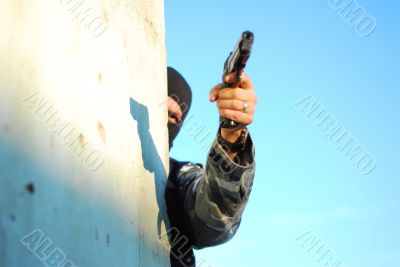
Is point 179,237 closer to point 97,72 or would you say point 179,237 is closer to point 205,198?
point 205,198

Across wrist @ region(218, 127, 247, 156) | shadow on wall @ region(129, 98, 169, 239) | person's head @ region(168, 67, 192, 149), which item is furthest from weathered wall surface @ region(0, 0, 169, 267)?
person's head @ region(168, 67, 192, 149)

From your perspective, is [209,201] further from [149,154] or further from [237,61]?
[237,61]

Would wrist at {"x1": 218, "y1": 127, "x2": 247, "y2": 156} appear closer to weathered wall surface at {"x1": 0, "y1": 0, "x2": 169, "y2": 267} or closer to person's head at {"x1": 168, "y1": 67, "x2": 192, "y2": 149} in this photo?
weathered wall surface at {"x1": 0, "y1": 0, "x2": 169, "y2": 267}

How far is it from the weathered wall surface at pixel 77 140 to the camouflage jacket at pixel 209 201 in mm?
81

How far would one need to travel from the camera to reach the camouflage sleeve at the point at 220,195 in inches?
52.1

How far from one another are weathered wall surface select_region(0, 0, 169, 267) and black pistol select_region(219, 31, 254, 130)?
0.80 ft

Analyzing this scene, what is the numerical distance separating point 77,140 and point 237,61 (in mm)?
396

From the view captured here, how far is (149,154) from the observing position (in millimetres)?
1374

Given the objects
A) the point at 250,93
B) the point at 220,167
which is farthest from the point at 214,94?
the point at 220,167

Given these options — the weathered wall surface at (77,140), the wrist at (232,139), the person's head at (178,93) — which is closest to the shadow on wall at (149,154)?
the weathered wall surface at (77,140)

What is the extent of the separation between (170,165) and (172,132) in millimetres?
194

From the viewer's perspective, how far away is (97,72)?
1109 millimetres

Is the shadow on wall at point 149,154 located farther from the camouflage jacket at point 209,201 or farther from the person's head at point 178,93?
the person's head at point 178,93

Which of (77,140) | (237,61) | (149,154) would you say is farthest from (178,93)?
(77,140)
